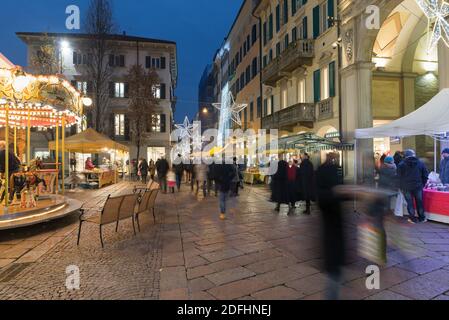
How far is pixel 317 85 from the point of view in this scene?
1909cm

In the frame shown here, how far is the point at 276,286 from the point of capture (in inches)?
160

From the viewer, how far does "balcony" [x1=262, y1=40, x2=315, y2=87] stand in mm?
19484

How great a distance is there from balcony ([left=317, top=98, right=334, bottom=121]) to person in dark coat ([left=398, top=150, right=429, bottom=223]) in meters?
9.83

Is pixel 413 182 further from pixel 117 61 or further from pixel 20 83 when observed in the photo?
pixel 117 61

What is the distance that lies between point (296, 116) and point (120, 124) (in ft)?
78.1

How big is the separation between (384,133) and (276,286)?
703cm

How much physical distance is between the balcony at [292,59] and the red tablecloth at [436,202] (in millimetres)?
13104

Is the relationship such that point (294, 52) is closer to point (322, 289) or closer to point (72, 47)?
point (322, 289)

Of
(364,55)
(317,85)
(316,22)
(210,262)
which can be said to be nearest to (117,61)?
(316,22)

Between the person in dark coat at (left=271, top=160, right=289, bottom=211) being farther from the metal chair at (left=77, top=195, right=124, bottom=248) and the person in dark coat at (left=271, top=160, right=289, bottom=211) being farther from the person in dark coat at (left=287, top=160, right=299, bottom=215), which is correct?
the metal chair at (left=77, top=195, right=124, bottom=248)

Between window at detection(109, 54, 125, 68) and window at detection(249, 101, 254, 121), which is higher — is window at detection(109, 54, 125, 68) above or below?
above

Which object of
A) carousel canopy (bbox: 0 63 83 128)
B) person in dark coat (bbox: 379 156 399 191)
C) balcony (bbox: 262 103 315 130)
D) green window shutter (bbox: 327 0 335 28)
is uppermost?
green window shutter (bbox: 327 0 335 28)

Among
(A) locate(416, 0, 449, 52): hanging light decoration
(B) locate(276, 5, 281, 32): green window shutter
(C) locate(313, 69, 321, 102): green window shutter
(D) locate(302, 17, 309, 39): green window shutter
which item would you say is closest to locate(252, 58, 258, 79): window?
(B) locate(276, 5, 281, 32): green window shutter
